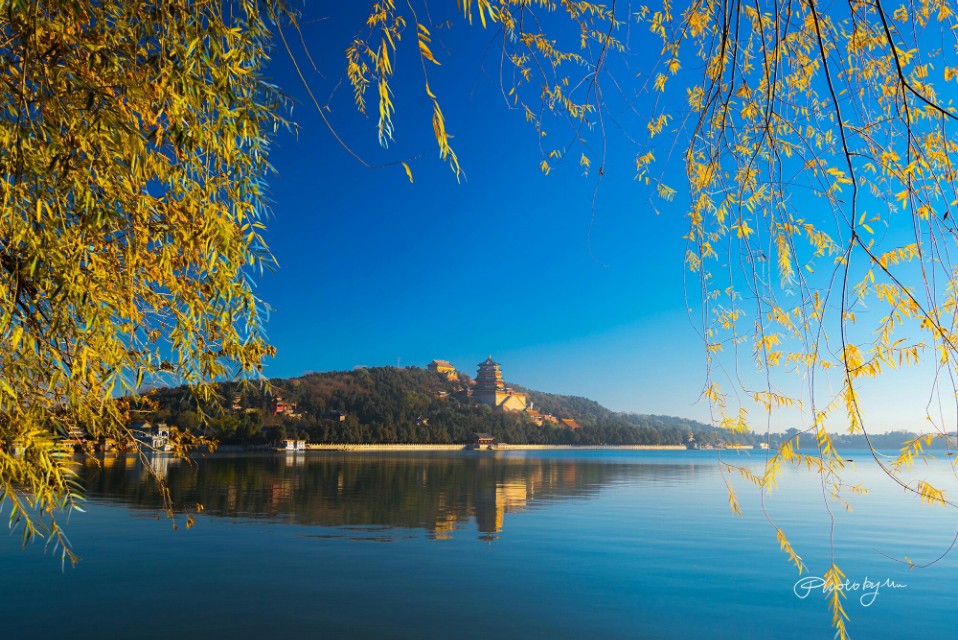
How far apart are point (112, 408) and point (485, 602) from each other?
197 inches

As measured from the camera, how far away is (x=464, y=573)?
25.9 ft

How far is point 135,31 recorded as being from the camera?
94.0 inches

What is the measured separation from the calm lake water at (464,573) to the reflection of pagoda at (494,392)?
8540 centimetres

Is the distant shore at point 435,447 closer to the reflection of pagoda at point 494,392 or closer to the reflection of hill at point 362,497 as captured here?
the reflection of pagoda at point 494,392

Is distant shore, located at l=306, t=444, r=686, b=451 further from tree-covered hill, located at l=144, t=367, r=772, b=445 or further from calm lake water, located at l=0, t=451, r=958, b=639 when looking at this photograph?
calm lake water, located at l=0, t=451, r=958, b=639

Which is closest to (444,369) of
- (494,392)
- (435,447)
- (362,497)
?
(494,392)

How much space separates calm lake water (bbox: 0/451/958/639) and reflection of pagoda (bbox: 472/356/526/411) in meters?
85.4

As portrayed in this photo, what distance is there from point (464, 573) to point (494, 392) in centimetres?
9303

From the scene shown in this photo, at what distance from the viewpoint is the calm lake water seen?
600 centimetres

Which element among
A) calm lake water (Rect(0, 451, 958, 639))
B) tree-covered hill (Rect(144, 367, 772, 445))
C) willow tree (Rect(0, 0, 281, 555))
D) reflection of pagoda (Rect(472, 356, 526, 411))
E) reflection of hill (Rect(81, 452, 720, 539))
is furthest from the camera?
reflection of pagoda (Rect(472, 356, 526, 411))

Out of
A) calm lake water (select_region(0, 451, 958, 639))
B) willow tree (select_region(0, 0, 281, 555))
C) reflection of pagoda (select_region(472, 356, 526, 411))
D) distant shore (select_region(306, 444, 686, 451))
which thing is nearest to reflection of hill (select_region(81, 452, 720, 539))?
calm lake water (select_region(0, 451, 958, 639))

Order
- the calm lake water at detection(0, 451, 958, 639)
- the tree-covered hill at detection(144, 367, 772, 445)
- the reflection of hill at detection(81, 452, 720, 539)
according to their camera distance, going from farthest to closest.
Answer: the tree-covered hill at detection(144, 367, 772, 445) < the reflection of hill at detection(81, 452, 720, 539) < the calm lake water at detection(0, 451, 958, 639)

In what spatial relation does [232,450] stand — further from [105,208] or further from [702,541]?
[105,208]

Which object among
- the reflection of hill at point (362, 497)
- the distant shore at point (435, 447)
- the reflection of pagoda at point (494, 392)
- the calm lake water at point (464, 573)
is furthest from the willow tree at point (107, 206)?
the reflection of pagoda at point (494, 392)
